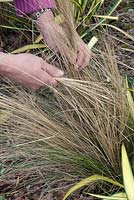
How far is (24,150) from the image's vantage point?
162 centimetres

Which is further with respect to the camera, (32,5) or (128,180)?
(32,5)

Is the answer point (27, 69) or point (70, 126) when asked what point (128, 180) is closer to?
point (70, 126)

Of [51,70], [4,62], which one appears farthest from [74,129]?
[4,62]

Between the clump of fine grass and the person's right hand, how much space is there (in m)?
0.08

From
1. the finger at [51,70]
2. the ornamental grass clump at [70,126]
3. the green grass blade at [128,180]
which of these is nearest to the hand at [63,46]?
the ornamental grass clump at [70,126]

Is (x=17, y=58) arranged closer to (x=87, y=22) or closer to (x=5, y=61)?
(x=5, y=61)

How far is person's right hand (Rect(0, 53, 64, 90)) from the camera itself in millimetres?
1374

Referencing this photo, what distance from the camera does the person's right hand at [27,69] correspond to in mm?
1374

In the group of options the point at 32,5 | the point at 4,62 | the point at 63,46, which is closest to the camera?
the point at 4,62

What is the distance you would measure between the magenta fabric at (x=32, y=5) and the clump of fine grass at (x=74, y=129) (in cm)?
28

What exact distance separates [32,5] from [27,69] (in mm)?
391

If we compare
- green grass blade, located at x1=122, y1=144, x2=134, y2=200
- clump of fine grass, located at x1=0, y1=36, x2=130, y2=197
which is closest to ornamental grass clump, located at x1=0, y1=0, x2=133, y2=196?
clump of fine grass, located at x1=0, y1=36, x2=130, y2=197

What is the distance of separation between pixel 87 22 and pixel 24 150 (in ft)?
2.97

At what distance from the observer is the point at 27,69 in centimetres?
139
